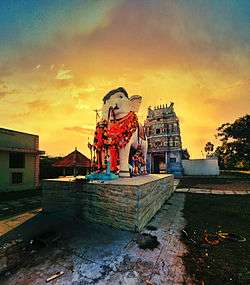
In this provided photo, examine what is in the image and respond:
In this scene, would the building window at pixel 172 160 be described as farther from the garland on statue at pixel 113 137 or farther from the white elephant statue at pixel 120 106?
the garland on statue at pixel 113 137

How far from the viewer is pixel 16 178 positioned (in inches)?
639

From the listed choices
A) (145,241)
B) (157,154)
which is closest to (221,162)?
(157,154)

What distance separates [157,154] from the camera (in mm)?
34406

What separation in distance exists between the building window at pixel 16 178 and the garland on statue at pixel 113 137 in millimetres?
12254

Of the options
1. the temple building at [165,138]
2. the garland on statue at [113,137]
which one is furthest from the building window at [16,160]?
the temple building at [165,138]

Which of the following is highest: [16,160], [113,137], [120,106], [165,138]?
[165,138]

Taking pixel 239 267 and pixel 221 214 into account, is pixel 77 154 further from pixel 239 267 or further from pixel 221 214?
pixel 239 267

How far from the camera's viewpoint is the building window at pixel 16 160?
52.1 ft

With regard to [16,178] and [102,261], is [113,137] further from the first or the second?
[16,178]

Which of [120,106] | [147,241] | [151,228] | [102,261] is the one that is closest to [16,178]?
[120,106]

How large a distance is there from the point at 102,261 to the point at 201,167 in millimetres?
32447

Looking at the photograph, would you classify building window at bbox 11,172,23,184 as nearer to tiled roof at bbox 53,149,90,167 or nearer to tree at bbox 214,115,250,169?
tiled roof at bbox 53,149,90,167

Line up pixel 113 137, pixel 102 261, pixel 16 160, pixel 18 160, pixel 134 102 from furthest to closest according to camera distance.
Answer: pixel 18 160
pixel 16 160
pixel 134 102
pixel 113 137
pixel 102 261

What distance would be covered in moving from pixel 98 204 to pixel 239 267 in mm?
3668
